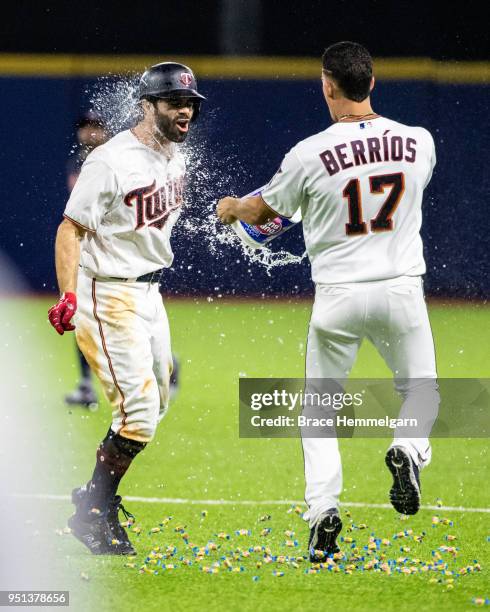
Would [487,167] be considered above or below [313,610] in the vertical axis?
above

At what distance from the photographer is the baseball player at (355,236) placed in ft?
15.5

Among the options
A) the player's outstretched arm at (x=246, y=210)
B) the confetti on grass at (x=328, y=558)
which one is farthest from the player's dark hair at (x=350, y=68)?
the confetti on grass at (x=328, y=558)

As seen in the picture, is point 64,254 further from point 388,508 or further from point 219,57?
point 219,57

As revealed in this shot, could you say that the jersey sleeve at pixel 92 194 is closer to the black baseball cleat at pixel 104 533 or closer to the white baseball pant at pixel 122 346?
the white baseball pant at pixel 122 346

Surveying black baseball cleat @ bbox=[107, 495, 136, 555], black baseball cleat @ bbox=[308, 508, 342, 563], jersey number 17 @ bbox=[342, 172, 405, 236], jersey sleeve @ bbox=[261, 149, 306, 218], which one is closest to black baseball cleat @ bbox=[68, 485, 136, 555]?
black baseball cleat @ bbox=[107, 495, 136, 555]

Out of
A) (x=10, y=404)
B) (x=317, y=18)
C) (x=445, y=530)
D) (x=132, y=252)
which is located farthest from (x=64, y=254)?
(x=317, y=18)

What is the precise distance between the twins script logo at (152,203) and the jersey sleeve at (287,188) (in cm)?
54

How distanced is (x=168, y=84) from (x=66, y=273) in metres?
0.94

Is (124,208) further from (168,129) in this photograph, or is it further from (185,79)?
(185,79)

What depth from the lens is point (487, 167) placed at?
14.8m

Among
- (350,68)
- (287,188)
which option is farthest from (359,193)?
(350,68)

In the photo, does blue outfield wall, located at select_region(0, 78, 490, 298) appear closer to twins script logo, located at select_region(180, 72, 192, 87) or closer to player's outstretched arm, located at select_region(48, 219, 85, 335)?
twins script logo, located at select_region(180, 72, 192, 87)

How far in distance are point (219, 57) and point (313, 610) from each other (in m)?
10.5

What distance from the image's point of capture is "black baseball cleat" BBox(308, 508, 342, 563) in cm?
474
